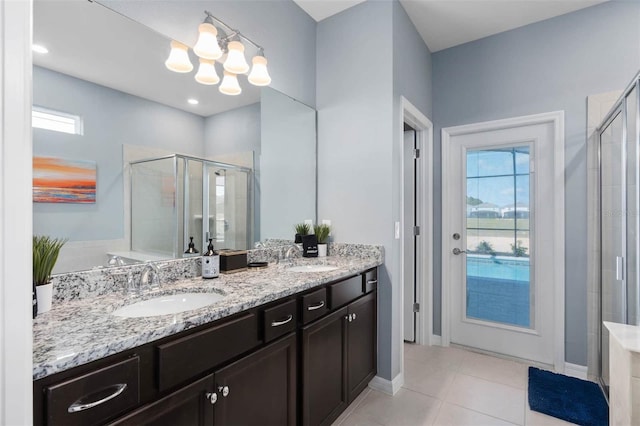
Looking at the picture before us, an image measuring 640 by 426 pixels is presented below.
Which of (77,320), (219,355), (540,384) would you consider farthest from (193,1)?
(540,384)

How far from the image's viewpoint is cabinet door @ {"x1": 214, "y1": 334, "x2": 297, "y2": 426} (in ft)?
3.72

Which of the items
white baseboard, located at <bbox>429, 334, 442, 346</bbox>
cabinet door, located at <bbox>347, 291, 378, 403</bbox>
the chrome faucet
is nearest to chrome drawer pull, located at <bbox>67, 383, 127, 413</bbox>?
the chrome faucet

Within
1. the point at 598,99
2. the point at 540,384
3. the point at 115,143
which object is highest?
the point at 598,99

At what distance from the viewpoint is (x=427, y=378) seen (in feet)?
7.92

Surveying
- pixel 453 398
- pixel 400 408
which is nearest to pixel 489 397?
pixel 453 398

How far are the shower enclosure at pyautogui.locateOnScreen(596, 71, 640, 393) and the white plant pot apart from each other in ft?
8.64

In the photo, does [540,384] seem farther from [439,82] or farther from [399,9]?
[399,9]

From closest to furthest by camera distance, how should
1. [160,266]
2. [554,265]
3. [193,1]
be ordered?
1. [160,266]
2. [193,1]
3. [554,265]

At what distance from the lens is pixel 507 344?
276cm

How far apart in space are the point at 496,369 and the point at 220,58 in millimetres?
3062

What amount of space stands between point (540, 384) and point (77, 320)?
9.39ft

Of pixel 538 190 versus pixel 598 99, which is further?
pixel 538 190

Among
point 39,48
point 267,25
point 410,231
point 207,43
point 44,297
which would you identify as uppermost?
point 267,25

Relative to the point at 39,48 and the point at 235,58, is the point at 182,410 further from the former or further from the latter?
the point at 235,58
